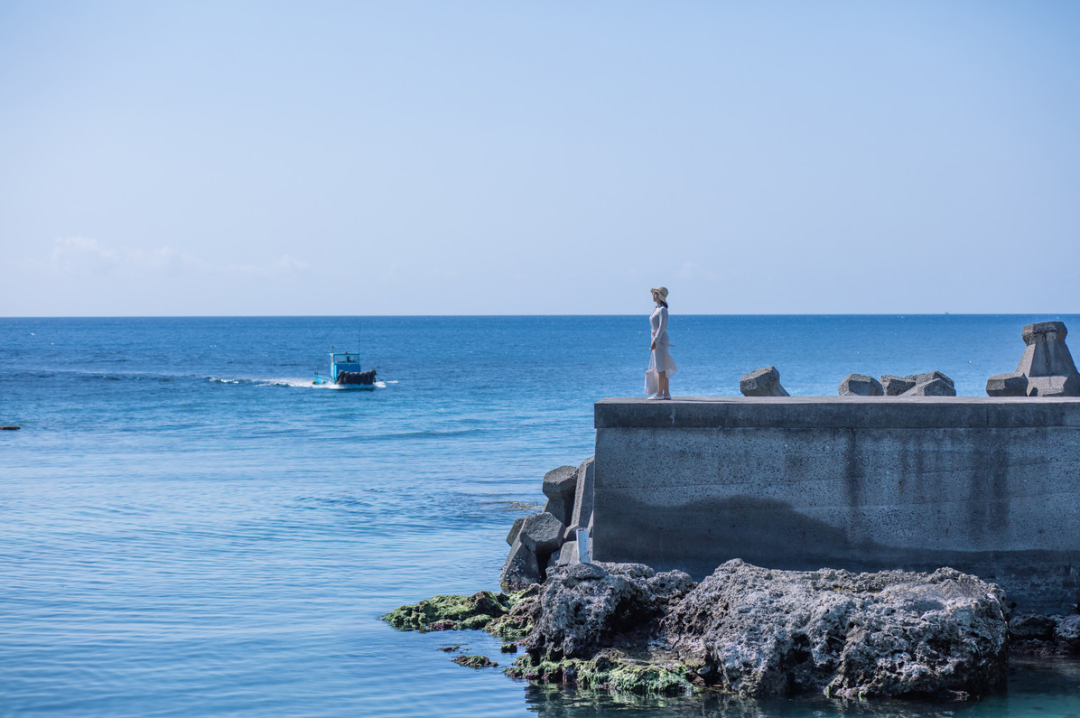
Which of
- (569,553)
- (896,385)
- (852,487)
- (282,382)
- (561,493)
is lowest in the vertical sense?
(282,382)

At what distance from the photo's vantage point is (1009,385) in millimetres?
13109

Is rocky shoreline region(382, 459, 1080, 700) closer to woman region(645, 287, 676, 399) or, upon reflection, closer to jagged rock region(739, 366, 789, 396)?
woman region(645, 287, 676, 399)

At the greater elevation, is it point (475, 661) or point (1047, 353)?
point (1047, 353)

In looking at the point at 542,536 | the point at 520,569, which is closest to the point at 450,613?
the point at 520,569

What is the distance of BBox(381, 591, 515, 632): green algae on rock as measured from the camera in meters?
9.55

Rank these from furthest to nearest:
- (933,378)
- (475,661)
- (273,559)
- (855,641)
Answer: (933,378)
(273,559)
(475,661)
(855,641)

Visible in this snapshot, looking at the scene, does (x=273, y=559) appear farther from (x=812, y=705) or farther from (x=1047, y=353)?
(x=1047, y=353)

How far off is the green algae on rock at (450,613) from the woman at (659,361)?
2.51 metres

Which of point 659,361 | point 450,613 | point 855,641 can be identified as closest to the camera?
point 855,641

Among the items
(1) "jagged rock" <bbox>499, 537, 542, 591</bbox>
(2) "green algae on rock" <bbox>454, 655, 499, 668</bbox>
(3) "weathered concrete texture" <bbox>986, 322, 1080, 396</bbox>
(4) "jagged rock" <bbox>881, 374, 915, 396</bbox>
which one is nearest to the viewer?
(2) "green algae on rock" <bbox>454, 655, 499, 668</bbox>

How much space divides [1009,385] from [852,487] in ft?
16.7

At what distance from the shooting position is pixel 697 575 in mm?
9367

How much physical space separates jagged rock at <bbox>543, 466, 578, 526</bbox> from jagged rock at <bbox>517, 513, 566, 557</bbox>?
0.87m

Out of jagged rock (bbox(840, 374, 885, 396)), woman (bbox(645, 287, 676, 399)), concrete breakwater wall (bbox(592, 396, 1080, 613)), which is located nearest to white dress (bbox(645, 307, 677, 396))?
woman (bbox(645, 287, 676, 399))
